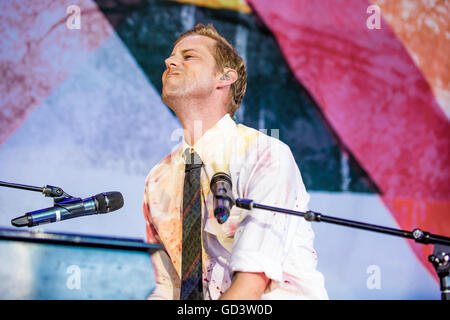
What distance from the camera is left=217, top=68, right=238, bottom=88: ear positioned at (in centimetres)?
227

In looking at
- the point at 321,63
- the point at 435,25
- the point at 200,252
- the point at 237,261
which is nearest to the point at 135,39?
the point at 321,63

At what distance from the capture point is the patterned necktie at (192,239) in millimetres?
1814

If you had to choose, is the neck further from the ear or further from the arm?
the arm

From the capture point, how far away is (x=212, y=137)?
2.12m

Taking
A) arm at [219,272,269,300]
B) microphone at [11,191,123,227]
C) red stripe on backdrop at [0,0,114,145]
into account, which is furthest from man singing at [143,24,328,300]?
red stripe on backdrop at [0,0,114,145]

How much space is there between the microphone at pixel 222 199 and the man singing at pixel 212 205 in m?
0.18

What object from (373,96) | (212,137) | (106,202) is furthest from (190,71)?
(373,96)

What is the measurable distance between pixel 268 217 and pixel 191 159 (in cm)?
47

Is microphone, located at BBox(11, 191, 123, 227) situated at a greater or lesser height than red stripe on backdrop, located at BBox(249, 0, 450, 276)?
lesser


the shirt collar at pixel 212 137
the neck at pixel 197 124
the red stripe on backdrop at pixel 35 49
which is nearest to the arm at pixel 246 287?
the shirt collar at pixel 212 137

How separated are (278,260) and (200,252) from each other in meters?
0.31

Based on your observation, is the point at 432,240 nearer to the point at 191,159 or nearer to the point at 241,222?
the point at 241,222

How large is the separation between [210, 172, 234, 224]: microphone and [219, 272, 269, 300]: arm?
211mm
